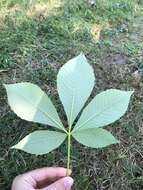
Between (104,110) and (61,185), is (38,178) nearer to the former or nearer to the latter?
(61,185)

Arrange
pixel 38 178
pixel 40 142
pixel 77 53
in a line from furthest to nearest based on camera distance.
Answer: pixel 77 53
pixel 38 178
pixel 40 142

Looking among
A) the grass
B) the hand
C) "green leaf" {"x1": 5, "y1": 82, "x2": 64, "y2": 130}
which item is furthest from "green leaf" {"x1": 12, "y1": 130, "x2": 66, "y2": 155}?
the grass

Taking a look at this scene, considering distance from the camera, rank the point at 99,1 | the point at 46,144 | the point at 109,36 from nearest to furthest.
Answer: the point at 46,144, the point at 109,36, the point at 99,1

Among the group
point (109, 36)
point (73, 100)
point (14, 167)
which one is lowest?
point (14, 167)

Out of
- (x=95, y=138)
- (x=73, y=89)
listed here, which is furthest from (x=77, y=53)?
(x=95, y=138)

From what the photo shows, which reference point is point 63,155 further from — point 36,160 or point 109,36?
point 109,36

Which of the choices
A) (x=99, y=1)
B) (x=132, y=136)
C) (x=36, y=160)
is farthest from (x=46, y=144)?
(x=99, y=1)
